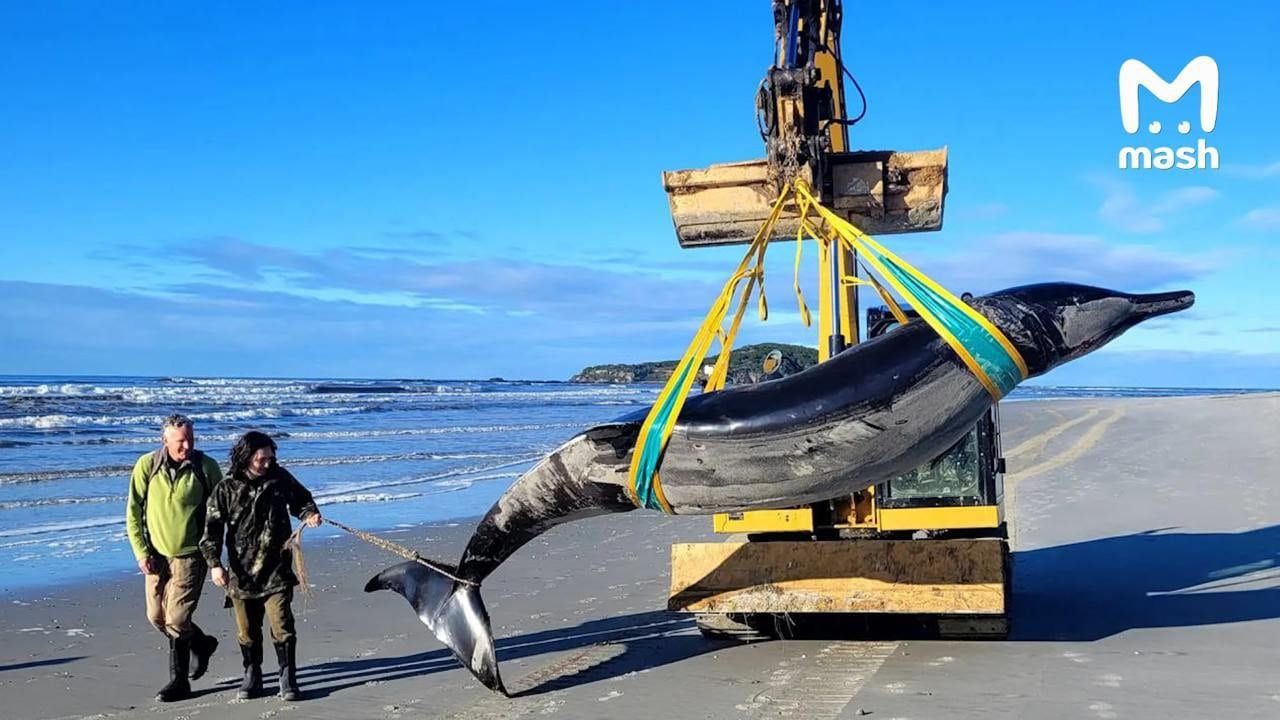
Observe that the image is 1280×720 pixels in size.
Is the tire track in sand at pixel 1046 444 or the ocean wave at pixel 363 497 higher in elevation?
the ocean wave at pixel 363 497

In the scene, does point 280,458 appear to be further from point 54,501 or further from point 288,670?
point 288,670

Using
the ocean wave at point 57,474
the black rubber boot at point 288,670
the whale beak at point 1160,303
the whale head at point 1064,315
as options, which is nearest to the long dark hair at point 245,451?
the black rubber boot at point 288,670

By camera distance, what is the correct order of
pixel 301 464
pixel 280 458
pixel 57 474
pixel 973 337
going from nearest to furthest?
pixel 973 337
pixel 57 474
pixel 301 464
pixel 280 458

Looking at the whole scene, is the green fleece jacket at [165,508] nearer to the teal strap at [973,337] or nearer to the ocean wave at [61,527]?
the teal strap at [973,337]

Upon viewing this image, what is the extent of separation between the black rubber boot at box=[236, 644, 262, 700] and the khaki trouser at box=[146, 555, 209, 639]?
434 millimetres

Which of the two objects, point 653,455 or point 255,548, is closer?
point 653,455

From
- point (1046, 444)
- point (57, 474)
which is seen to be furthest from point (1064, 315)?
point (1046, 444)

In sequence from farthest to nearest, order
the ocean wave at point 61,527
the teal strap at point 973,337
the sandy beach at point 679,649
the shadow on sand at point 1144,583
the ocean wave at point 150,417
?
the ocean wave at point 150,417, the ocean wave at point 61,527, the shadow on sand at point 1144,583, the sandy beach at point 679,649, the teal strap at point 973,337

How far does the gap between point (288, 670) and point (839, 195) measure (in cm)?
428

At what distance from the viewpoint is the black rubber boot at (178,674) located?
7.10m

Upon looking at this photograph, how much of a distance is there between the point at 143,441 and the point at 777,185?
2357 centimetres

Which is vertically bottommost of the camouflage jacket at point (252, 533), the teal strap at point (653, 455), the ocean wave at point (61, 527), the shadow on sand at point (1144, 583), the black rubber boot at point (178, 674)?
the shadow on sand at point (1144, 583)

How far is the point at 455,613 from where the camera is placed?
22.9 ft

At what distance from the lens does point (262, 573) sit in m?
6.95
